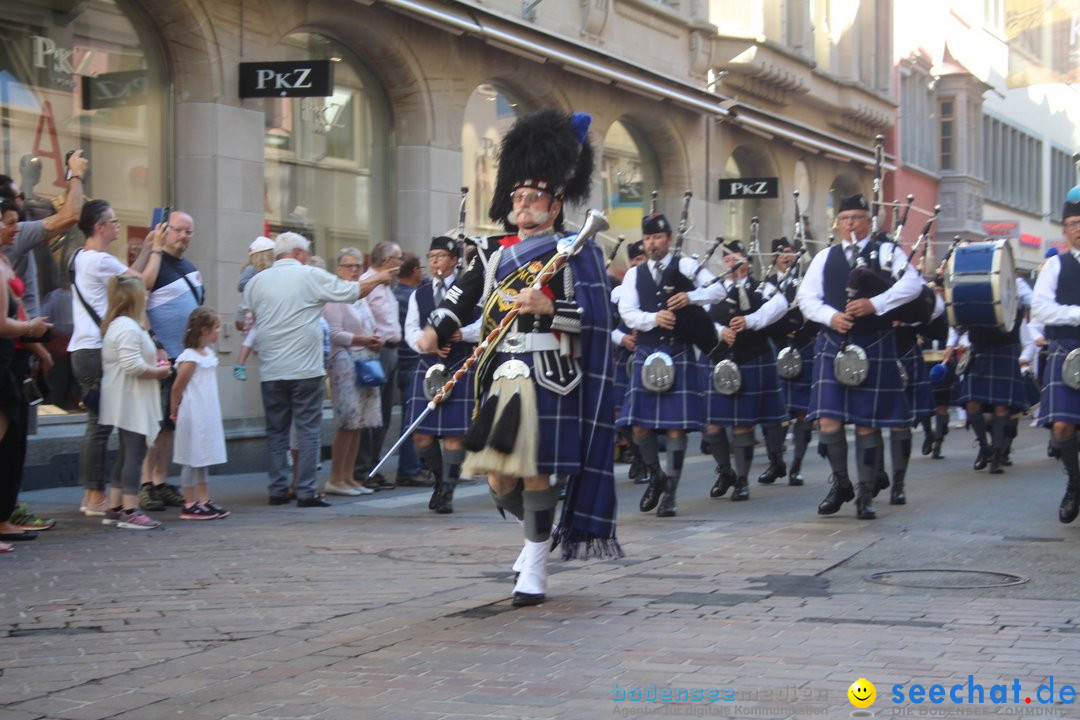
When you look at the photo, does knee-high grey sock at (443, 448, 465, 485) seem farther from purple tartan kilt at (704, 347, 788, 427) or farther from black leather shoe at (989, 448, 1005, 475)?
black leather shoe at (989, 448, 1005, 475)

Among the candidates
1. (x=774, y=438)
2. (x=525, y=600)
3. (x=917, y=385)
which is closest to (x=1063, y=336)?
(x=917, y=385)

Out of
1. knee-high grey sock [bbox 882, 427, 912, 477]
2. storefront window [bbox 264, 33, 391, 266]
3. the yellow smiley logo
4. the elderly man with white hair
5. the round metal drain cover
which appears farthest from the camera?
storefront window [bbox 264, 33, 391, 266]

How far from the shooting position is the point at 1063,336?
969 cm

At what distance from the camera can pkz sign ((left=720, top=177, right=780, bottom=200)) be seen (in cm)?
2392

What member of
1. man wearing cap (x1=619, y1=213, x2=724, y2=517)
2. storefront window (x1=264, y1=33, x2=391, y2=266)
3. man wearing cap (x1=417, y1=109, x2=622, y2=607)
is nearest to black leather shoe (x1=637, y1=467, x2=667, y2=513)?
man wearing cap (x1=619, y1=213, x2=724, y2=517)

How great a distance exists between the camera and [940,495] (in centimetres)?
1162

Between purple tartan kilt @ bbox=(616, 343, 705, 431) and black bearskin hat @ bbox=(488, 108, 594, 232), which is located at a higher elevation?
black bearskin hat @ bbox=(488, 108, 594, 232)

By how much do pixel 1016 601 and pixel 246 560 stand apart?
146 inches

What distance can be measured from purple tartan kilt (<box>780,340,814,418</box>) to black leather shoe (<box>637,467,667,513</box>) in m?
3.41

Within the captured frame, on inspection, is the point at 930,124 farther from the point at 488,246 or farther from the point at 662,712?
the point at 662,712

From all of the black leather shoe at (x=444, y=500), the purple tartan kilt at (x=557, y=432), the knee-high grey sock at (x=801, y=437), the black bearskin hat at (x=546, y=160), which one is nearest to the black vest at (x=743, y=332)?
the knee-high grey sock at (x=801, y=437)

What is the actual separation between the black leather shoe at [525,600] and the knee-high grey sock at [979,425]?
867 centimetres

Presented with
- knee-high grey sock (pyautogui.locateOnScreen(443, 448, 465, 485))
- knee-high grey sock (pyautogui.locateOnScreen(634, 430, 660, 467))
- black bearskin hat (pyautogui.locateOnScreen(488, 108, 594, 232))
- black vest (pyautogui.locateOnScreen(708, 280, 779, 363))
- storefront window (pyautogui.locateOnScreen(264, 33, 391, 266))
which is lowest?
knee-high grey sock (pyautogui.locateOnScreen(443, 448, 465, 485))

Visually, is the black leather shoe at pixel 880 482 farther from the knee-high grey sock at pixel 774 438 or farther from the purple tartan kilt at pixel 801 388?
the purple tartan kilt at pixel 801 388
